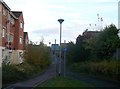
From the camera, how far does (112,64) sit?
31297mm

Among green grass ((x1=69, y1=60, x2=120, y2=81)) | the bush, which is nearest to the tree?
green grass ((x1=69, y1=60, x2=120, y2=81))

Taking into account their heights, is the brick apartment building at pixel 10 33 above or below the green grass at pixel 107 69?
above

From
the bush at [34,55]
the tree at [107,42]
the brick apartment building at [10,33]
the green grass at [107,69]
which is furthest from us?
the bush at [34,55]

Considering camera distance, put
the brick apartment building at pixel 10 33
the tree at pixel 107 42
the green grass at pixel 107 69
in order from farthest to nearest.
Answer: the tree at pixel 107 42
the brick apartment building at pixel 10 33
the green grass at pixel 107 69

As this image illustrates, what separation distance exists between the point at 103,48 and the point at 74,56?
1410 cm

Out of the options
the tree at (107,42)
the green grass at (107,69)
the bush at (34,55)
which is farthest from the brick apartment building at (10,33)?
the tree at (107,42)

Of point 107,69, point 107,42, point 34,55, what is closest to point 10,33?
point 34,55

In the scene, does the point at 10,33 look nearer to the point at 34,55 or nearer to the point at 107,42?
the point at 34,55

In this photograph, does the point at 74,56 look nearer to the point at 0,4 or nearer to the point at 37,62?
the point at 37,62

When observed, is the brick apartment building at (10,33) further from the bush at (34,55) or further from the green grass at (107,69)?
the green grass at (107,69)

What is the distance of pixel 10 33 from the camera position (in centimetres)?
4609

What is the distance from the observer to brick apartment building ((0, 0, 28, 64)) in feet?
128

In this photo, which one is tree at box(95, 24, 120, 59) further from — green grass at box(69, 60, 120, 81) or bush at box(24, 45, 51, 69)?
bush at box(24, 45, 51, 69)

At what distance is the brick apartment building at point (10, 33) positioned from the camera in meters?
39.0
